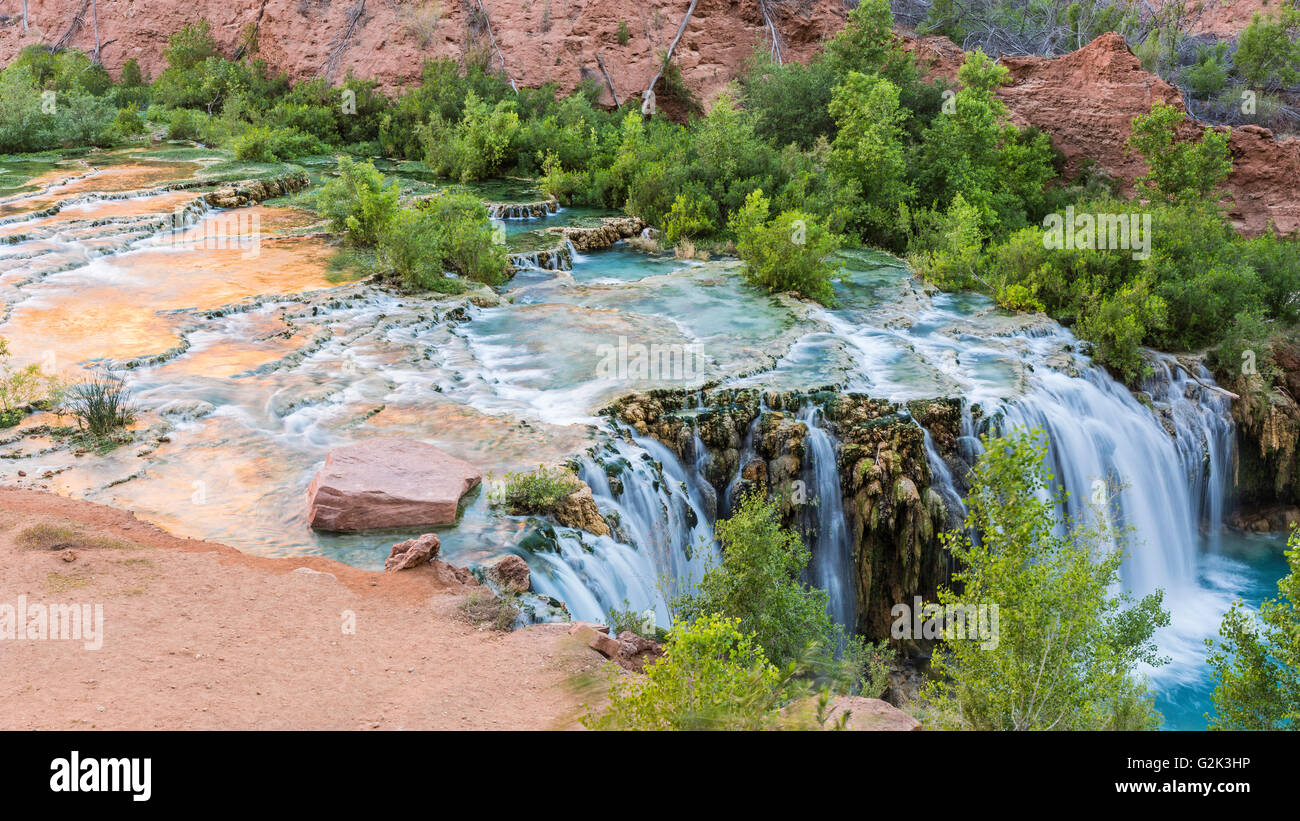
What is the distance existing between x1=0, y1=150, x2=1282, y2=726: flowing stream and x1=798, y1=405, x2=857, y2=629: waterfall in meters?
0.03

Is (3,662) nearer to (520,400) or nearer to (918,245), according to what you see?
(520,400)

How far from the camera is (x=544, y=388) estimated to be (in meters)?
11.2

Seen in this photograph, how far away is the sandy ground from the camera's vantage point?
5.12 metres

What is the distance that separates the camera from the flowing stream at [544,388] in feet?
27.8

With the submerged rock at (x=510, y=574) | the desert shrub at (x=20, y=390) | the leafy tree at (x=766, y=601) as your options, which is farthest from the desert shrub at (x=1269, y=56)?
the desert shrub at (x=20, y=390)

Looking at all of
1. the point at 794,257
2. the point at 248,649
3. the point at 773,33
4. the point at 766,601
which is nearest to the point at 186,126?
the point at 773,33

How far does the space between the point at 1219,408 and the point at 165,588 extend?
14089mm

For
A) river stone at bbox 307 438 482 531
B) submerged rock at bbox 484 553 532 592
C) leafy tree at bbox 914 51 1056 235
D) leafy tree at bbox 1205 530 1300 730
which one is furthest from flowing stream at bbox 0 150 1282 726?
leafy tree at bbox 914 51 1056 235

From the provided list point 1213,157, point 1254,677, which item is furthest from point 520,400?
point 1213,157

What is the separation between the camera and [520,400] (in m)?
10.8

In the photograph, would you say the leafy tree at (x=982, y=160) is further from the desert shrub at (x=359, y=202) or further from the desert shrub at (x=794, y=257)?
the desert shrub at (x=359, y=202)

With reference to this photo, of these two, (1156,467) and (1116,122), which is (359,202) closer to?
(1156,467)

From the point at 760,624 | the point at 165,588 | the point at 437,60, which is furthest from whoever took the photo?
the point at 437,60

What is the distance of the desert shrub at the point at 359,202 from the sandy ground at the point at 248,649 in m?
8.72
